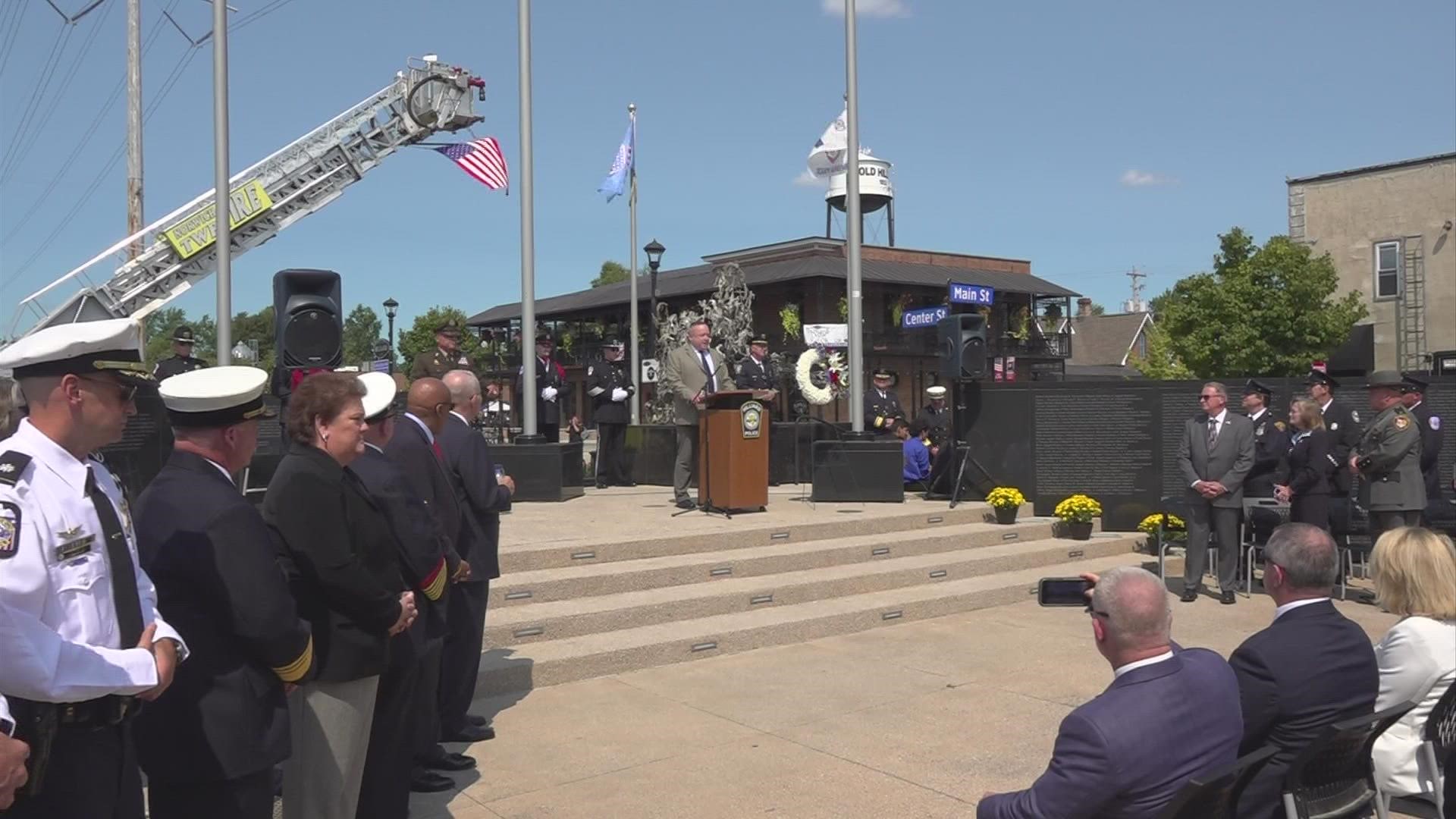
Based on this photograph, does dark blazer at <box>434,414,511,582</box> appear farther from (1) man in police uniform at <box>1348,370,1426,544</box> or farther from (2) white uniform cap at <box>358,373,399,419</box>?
(1) man in police uniform at <box>1348,370,1426,544</box>

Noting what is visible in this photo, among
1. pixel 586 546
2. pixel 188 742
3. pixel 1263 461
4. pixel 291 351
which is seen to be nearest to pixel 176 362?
pixel 291 351

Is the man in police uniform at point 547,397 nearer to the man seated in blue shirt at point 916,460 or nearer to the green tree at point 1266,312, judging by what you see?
the man seated in blue shirt at point 916,460

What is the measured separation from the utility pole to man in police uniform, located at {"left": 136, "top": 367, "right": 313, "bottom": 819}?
20348 millimetres

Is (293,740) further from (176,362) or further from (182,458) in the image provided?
(176,362)

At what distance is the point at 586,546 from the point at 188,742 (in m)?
6.32

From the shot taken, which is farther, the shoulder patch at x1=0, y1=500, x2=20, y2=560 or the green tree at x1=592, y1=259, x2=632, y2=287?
the green tree at x1=592, y1=259, x2=632, y2=287

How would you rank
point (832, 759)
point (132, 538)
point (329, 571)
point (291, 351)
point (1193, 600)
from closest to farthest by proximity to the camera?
point (132, 538) < point (329, 571) < point (832, 759) < point (291, 351) < point (1193, 600)

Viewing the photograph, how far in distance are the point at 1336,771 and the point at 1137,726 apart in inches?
44.0

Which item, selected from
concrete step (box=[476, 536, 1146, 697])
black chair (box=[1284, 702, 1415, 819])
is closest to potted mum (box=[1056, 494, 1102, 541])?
concrete step (box=[476, 536, 1146, 697])

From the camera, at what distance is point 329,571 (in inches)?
149

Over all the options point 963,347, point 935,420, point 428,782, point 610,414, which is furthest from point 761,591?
point 935,420

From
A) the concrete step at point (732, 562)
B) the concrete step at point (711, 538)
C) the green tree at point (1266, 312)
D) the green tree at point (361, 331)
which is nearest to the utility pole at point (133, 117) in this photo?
the concrete step at point (711, 538)

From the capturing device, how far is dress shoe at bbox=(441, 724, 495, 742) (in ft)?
20.2

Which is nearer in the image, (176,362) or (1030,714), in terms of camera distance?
(1030,714)
